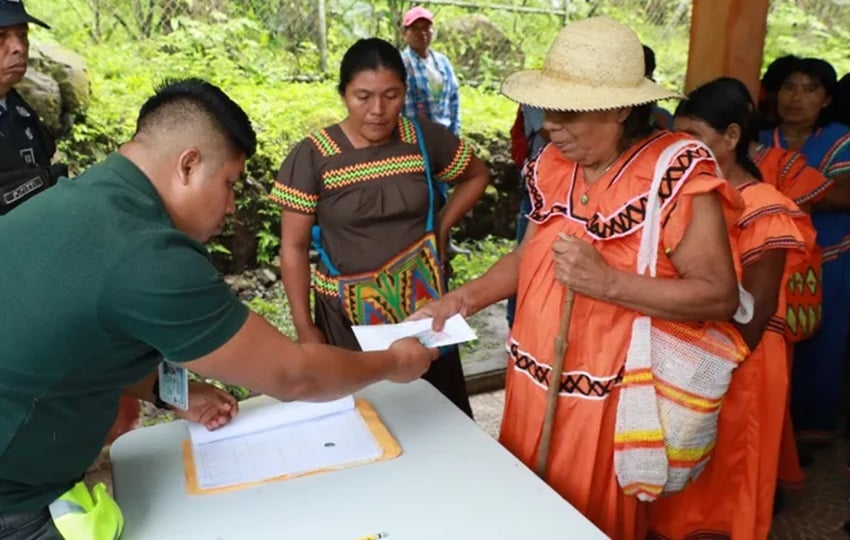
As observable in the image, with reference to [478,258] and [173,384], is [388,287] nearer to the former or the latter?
[173,384]

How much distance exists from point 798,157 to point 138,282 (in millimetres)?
2613

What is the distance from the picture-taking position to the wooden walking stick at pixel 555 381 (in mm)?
1581

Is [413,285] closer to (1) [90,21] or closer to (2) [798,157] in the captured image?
(2) [798,157]

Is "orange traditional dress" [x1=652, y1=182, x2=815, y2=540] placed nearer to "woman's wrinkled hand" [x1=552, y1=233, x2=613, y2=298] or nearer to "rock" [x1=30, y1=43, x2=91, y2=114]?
"woman's wrinkled hand" [x1=552, y1=233, x2=613, y2=298]

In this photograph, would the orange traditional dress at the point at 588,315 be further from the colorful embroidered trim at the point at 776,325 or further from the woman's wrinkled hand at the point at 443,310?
the colorful embroidered trim at the point at 776,325

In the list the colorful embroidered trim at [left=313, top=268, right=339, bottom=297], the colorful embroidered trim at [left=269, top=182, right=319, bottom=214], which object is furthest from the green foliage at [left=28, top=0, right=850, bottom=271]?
the colorful embroidered trim at [left=269, top=182, right=319, bottom=214]

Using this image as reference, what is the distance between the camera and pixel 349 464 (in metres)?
1.44

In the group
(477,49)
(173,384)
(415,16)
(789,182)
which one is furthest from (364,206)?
(477,49)

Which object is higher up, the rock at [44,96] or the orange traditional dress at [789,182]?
the rock at [44,96]

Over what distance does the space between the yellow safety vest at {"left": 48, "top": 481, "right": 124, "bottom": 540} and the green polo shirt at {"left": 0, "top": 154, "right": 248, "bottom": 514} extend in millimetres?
28

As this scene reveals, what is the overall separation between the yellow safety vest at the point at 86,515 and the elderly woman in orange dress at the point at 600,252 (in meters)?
0.86

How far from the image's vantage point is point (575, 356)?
1630mm

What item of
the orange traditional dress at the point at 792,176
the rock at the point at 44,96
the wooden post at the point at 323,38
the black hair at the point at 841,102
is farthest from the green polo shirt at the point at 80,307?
the wooden post at the point at 323,38

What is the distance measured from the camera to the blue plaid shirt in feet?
16.9
